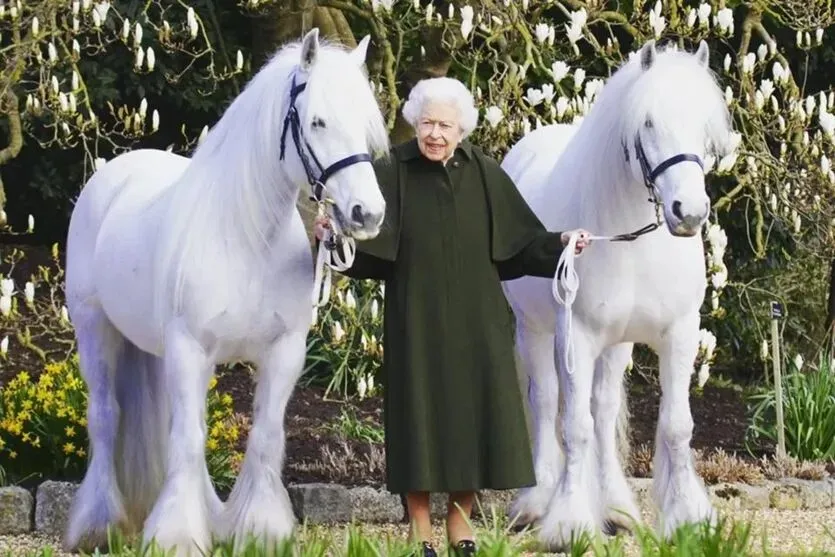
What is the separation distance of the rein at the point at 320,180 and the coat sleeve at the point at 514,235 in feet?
1.88

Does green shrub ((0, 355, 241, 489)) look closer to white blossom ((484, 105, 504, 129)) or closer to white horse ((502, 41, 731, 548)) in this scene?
white horse ((502, 41, 731, 548))

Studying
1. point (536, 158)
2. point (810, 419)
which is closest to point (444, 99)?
point (536, 158)

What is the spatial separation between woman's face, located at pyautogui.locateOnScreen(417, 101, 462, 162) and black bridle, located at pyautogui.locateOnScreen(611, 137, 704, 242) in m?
0.68

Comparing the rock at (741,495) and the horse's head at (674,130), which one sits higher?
the horse's head at (674,130)

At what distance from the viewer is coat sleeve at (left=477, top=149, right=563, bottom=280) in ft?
18.5

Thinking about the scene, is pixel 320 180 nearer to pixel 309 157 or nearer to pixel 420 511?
pixel 309 157

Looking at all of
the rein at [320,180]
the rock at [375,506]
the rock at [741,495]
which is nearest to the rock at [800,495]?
the rock at [741,495]

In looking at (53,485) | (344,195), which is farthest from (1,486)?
(344,195)

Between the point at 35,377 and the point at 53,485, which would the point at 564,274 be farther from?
the point at 35,377

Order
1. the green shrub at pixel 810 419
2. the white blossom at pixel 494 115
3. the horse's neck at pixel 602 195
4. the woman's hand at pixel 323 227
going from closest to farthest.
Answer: the woman's hand at pixel 323 227 → the horse's neck at pixel 602 195 → the white blossom at pixel 494 115 → the green shrub at pixel 810 419

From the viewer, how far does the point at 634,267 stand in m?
5.99

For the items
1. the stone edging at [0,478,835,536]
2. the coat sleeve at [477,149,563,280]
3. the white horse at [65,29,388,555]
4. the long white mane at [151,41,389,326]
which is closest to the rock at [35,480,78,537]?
the stone edging at [0,478,835,536]

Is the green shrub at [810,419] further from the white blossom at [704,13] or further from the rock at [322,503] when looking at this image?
the rock at [322,503]

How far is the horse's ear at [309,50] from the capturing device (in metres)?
5.28
